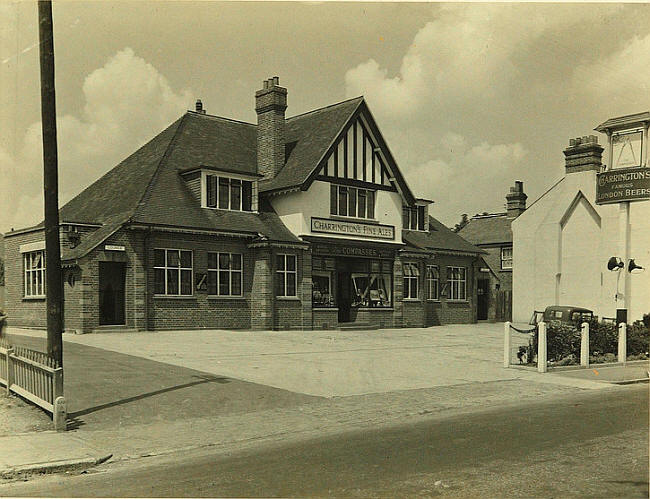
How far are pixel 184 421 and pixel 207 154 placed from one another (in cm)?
2134

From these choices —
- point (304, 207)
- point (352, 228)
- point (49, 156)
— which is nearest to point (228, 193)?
point (304, 207)

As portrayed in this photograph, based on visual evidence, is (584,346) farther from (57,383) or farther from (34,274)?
(34,274)

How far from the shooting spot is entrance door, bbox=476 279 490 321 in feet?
140

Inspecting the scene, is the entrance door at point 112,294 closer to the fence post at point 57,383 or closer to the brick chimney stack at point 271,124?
the brick chimney stack at point 271,124

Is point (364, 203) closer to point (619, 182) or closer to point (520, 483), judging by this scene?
point (619, 182)

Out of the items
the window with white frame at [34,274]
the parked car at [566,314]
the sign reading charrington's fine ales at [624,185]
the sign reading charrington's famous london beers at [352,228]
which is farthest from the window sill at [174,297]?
the sign reading charrington's fine ales at [624,185]

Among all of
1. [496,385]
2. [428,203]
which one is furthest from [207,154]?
[496,385]

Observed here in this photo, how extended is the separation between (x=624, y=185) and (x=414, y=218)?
1757cm

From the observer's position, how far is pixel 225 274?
2756 cm

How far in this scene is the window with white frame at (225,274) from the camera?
27125mm

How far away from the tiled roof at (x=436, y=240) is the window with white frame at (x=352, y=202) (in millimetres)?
3952

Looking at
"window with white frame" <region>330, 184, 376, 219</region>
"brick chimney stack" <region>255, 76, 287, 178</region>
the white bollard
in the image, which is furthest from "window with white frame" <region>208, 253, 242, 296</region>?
the white bollard

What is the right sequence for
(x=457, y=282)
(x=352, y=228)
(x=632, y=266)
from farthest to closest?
1. (x=457, y=282)
2. (x=352, y=228)
3. (x=632, y=266)

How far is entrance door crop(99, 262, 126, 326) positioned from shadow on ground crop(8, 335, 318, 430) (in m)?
8.78
